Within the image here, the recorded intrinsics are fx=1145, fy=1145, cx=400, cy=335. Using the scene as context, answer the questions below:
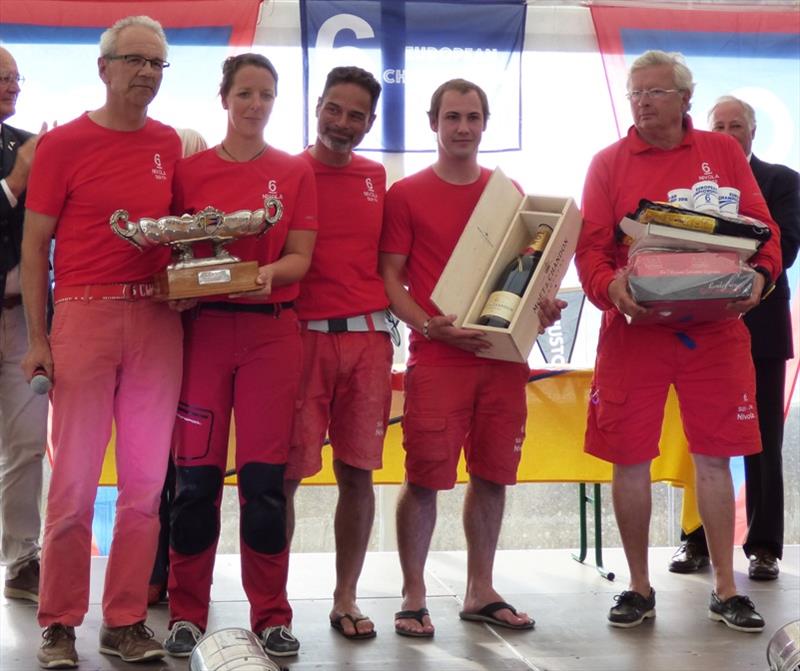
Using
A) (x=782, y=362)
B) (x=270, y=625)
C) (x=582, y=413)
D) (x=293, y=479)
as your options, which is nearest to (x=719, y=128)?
(x=782, y=362)

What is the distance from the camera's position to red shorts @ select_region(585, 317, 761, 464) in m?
3.44

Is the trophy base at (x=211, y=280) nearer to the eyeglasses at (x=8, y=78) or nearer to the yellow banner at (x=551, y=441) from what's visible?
the eyeglasses at (x=8, y=78)

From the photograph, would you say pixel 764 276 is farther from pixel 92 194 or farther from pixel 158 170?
pixel 92 194

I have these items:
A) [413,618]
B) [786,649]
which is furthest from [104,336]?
[786,649]

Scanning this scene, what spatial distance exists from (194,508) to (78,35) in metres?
2.47

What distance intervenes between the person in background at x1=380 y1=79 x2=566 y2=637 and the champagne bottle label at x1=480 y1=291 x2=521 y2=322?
0.13m

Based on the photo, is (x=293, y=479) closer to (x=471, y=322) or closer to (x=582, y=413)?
(x=471, y=322)

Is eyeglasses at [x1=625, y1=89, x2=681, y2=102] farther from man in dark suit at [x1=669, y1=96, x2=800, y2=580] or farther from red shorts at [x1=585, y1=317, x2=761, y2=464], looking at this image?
man in dark suit at [x1=669, y1=96, x2=800, y2=580]

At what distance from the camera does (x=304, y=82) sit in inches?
185

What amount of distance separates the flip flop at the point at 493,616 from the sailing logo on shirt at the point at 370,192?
1.29m

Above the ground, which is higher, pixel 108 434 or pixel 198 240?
pixel 198 240

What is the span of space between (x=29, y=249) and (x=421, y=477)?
129 centimetres

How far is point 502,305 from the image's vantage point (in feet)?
10.6

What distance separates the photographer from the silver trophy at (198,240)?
2.86 meters
